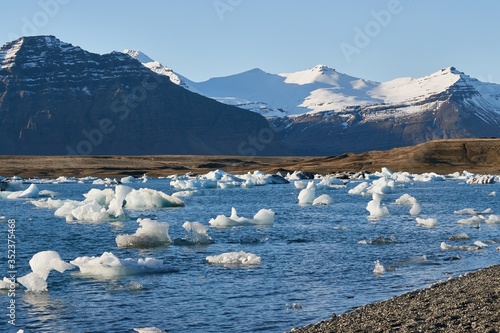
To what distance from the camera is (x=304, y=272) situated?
83.1ft

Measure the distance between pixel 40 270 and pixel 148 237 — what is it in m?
9.17

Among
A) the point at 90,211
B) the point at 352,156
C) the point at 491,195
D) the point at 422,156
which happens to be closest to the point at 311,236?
the point at 90,211

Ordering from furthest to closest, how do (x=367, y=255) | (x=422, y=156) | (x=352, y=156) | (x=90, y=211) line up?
(x=352, y=156), (x=422, y=156), (x=90, y=211), (x=367, y=255)

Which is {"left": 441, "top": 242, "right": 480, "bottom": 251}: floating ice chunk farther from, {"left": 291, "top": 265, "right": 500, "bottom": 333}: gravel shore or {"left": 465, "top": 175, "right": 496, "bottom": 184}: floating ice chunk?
{"left": 465, "top": 175, "right": 496, "bottom": 184}: floating ice chunk

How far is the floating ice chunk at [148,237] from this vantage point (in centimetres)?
3136

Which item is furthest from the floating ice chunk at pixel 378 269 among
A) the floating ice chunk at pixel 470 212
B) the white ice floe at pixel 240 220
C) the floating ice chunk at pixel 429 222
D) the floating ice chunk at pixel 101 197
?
the floating ice chunk at pixel 101 197

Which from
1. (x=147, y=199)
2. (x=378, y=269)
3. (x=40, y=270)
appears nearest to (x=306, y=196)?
(x=147, y=199)

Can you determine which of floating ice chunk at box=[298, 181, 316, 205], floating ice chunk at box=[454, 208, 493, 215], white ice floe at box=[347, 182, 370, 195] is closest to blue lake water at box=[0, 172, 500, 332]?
floating ice chunk at box=[454, 208, 493, 215]

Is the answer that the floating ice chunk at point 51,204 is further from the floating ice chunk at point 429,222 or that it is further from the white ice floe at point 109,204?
the floating ice chunk at point 429,222

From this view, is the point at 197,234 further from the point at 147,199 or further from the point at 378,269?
the point at 147,199

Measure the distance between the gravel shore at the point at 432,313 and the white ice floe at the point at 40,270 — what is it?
29.2 ft

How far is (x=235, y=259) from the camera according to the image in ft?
88.4

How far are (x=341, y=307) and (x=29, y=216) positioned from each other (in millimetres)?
35177

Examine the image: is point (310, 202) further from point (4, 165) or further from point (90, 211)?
point (4, 165)
